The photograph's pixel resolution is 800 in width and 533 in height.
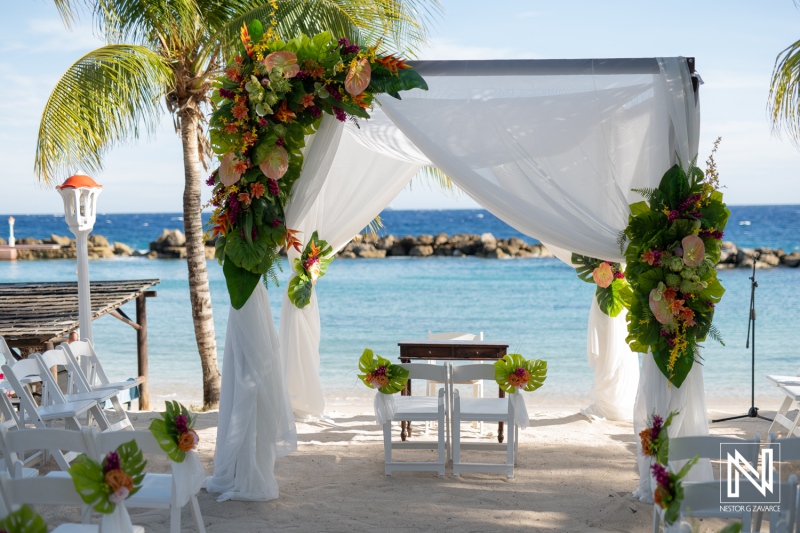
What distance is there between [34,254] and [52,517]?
34.2 metres

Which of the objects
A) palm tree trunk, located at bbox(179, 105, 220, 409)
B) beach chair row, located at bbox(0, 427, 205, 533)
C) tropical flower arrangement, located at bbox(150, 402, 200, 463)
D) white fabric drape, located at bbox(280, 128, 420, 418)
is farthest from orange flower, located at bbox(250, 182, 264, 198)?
palm tree trunk, located at bbox(179, 105, 220, 409)

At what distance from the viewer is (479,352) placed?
660cm

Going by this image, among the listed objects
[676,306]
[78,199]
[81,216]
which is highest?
[78,199]

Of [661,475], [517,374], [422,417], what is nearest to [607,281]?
[517,374]

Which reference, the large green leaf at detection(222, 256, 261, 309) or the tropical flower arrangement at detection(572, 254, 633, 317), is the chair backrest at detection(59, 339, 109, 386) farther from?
the tropical flower arrangement at detection(572, 254, 633, 317)

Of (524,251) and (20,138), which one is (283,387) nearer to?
(524,251)

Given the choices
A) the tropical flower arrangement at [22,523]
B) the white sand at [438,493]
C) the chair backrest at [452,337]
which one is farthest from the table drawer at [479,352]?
the tropical flower arrangement at [22,523]

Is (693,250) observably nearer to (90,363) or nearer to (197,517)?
Answer: (197,517)

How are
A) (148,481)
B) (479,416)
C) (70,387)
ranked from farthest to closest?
(70,387) → (479,416) → (148,481)

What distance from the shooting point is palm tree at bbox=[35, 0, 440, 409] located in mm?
7191

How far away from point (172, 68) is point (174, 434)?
5.51 metres

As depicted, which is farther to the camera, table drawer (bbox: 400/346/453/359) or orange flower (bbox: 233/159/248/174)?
table drawer (bbox: 400/346/453/359)

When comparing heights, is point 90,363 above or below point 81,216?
below

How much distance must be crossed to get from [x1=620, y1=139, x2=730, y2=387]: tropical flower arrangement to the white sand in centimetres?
102
